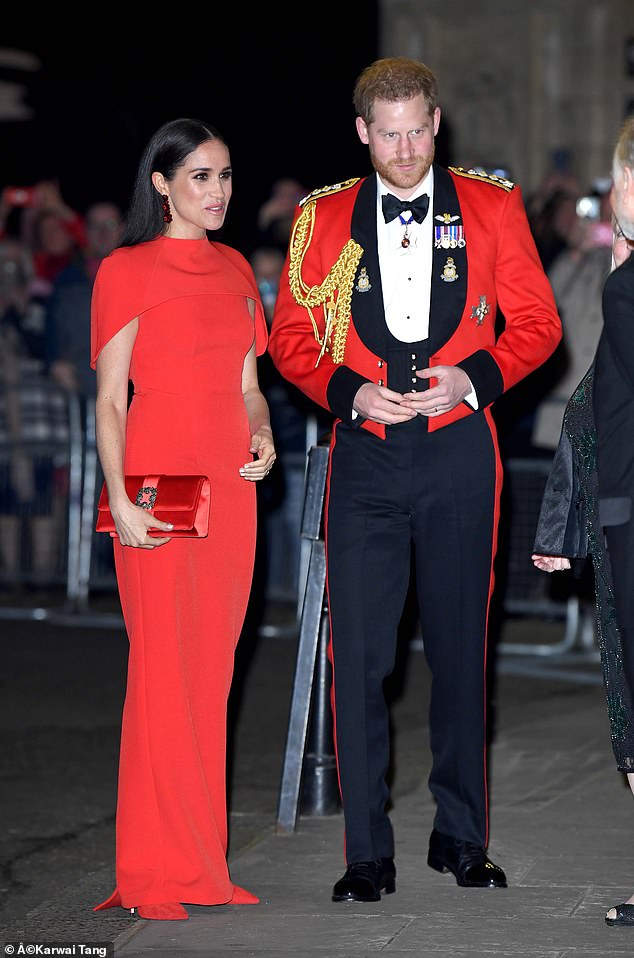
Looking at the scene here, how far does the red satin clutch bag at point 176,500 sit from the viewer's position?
183 inches

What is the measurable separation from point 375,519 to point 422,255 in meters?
0.79

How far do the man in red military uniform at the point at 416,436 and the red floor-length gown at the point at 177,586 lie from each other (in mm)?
337

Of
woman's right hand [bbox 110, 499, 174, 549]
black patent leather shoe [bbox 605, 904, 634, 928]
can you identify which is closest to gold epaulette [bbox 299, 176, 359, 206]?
woman's right hand [bbox 110, 499, 174, 549]

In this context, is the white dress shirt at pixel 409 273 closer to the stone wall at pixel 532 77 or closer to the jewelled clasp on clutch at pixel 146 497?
the jewelled clasp on clutch at pixel 146 497

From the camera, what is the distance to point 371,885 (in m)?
4.86

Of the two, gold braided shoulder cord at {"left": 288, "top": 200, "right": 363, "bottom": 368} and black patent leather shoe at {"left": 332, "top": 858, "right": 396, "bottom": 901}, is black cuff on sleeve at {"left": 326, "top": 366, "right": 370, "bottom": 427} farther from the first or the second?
black patent leather shoe at {"left": 332, "top": 858, "right": 396, "bottom": 901}

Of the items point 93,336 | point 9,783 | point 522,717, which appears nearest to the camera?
point 93,336

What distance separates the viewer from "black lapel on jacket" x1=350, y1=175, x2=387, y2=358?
4.93m

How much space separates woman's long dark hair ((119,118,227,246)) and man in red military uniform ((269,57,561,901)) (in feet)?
1.63

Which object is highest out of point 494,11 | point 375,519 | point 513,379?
point 494,11

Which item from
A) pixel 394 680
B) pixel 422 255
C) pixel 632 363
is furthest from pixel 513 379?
pixel 394 680

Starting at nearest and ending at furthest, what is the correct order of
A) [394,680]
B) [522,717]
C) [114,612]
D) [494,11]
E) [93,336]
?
1. [93,336]
2. [522,717]
3. [394,680]
4. [114,612]
5. [494,11]

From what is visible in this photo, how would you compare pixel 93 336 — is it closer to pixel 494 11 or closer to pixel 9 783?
pixel 9 783

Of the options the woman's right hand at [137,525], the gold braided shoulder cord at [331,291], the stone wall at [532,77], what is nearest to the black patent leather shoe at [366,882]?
the woman's right hand at [137,525]
